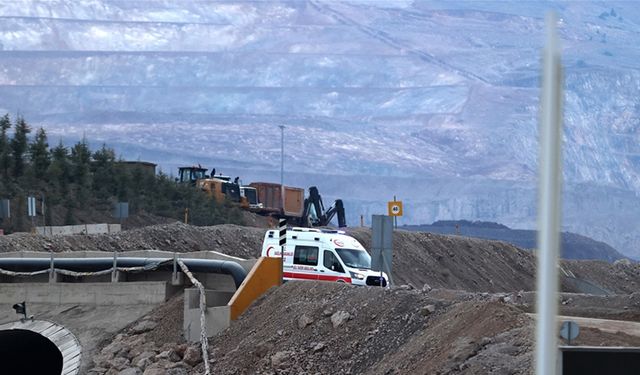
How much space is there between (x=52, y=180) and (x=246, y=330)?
49.1 m

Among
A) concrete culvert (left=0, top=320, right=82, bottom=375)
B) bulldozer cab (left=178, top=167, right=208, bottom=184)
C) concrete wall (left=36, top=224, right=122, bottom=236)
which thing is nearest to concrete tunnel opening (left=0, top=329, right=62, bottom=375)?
concrete culvert (left=0, top=320, right=82, bottom=375)

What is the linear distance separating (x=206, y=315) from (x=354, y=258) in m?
6.31

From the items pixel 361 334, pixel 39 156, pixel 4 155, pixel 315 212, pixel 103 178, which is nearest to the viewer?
pixel 361 334

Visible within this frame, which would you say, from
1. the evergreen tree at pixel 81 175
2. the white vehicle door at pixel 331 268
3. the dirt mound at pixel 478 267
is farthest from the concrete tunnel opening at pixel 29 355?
the evergreen tree at pixel 81 175

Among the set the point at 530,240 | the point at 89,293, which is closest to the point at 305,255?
the point at 89,293

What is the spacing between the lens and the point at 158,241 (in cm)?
5162

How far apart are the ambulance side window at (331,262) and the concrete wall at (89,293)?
3311 millimetres

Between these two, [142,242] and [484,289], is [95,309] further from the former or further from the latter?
[484,289]

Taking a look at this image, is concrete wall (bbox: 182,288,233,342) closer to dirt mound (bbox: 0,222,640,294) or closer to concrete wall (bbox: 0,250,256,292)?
concrete wall (bbox: 0,250,256,292)

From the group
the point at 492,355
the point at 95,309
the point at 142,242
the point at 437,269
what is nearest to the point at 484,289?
the point at 437,269

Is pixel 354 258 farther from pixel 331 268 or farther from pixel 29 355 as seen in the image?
pixel 29 355

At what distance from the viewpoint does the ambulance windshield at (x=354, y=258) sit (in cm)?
3247

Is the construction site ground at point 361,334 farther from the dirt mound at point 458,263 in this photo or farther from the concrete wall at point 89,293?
the dirt mound at point 458,263

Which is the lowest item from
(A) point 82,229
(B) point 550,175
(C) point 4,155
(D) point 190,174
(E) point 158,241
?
(E) point 158,241
